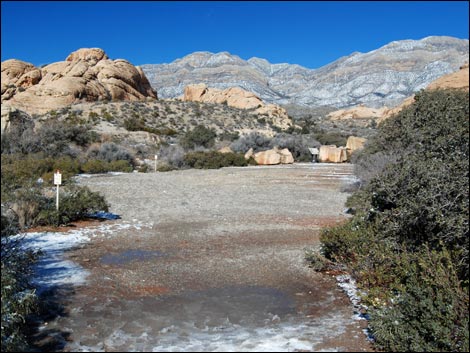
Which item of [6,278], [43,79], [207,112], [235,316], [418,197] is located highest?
[43,79]

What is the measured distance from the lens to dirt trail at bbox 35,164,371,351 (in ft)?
16.6

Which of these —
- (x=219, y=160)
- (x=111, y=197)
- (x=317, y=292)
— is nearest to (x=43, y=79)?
(x=219, y=160)

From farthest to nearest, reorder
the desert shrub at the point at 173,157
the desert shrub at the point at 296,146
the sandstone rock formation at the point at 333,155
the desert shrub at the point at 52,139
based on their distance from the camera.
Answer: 1. the desert shrub at the point at 296,146
2. the sandstone rock formation at the point at 333,155
3. the desert shrub at the point at 173,157
4. the desert shrub at the point at 52,139

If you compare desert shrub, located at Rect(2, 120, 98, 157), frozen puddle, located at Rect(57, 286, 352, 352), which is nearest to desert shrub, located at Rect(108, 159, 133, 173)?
desert shrub, located at Rect(2, 120, 98, 157)

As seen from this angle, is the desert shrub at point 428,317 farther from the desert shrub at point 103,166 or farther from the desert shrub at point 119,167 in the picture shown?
the desert shrub at point 119,167

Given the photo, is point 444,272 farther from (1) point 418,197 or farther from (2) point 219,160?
(2) point 219,160

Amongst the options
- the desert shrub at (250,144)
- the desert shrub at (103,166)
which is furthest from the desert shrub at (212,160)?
the desert shrub at (250,144)

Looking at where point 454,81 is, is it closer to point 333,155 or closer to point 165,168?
point 165,168

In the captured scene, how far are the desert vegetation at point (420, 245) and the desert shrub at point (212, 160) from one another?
20.7 metres

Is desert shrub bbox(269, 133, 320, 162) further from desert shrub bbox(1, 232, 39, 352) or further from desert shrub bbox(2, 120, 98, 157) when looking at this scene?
desert shrub bbox(1, 232, 39, 352)

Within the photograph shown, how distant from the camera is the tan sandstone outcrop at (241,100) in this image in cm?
6097

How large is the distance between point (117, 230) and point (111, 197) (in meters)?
5.46

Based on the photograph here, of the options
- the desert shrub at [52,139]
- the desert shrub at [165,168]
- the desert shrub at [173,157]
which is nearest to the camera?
the desert shrub at [52,139]

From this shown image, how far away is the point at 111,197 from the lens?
16.1 meters
